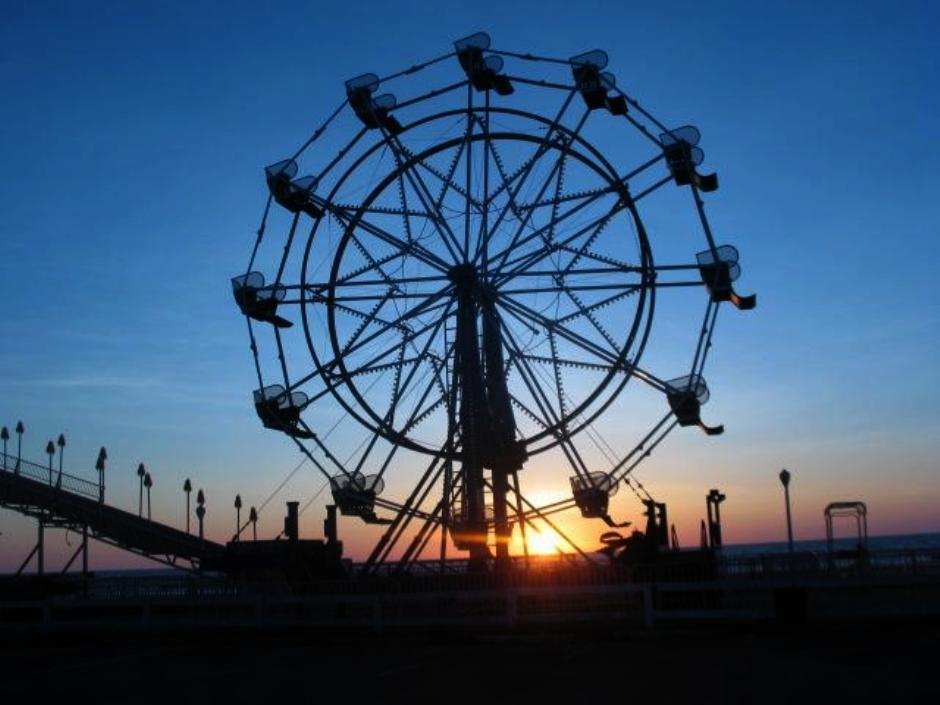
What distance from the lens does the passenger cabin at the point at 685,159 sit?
3108 centimetres

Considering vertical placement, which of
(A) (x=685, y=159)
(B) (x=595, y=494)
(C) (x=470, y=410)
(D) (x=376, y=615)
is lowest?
(D) (x=376, y=615)

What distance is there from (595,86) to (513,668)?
19.9m

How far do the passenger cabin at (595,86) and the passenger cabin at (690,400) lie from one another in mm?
8361

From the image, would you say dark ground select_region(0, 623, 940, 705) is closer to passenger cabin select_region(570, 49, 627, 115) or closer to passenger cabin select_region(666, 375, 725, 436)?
passenger cabin select_region(666, 375, 725, 436)

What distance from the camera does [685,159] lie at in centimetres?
3128

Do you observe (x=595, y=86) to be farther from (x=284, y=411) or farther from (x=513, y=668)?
(x=513, y=668)

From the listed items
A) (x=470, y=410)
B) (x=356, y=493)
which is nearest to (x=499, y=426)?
(x=470, y=410)

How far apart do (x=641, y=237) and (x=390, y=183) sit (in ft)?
25.6

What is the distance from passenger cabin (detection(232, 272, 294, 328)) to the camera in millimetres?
32938

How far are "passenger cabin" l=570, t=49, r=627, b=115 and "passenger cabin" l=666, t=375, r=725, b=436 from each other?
329 inches

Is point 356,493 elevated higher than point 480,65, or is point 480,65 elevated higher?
point 480,65

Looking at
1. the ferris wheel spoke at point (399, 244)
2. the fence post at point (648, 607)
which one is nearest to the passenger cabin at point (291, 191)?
the ferris wheel spoke at point (399, 244)

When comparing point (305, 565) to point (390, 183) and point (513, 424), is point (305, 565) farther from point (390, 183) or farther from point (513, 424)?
point (390, 183)

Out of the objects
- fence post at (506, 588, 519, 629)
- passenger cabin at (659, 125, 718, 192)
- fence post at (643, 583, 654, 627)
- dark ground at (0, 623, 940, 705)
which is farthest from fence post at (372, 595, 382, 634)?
passenger cabin at (659, 125, 718, 192)
